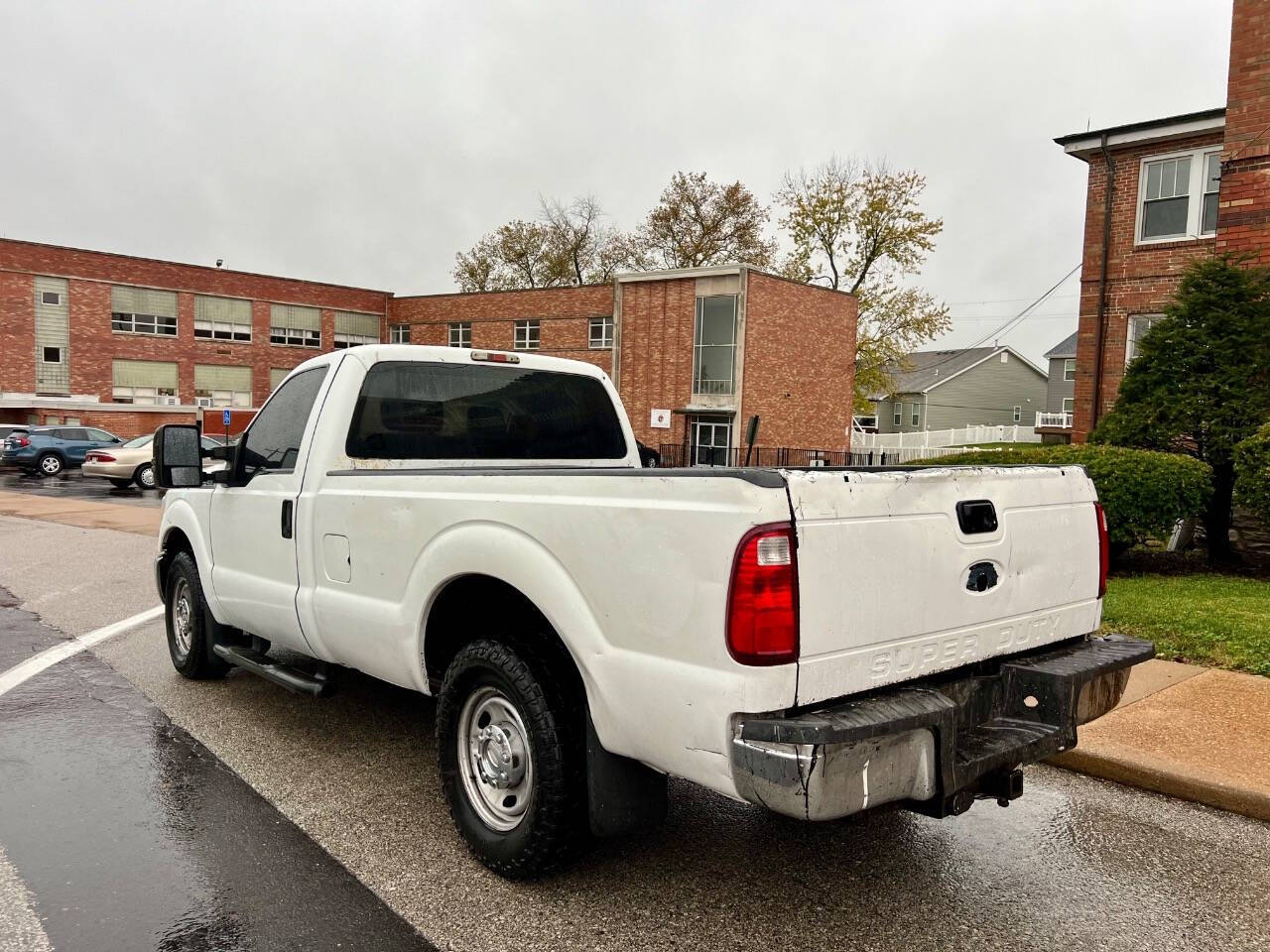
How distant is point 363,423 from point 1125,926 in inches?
142

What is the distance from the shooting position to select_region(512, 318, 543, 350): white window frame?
46.6 m

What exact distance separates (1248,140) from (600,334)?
35500mm

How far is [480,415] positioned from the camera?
15.4 ft

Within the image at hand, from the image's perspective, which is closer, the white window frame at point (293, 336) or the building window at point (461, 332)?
the building window at point (461, 332)

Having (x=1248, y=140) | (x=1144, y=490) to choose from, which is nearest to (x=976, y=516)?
(x=1144, y=490)

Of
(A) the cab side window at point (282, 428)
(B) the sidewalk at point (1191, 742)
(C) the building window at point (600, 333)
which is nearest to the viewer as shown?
(B) the sidewalk at point (1191, 742)

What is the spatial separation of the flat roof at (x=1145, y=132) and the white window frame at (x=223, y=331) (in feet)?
143

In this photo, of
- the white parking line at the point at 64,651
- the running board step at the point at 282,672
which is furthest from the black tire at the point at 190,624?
the white parking line at the point at 64,651

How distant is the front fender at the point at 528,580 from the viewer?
2910 millimetres

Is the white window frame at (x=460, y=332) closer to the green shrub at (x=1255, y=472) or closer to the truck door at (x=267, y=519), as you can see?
the green shrub at (x=1255, y=472)

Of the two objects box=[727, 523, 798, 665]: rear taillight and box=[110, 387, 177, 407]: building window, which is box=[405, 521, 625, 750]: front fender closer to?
box=[727, 523, 798, 665]: rear taillight

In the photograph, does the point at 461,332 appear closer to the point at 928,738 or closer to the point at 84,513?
the point at 84,513

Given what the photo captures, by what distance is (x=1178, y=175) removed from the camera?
723 inches

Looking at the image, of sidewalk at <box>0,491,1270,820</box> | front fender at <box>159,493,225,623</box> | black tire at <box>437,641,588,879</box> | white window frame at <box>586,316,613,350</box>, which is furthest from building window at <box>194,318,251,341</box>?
black tire at <box>437,641,588,879</box>
